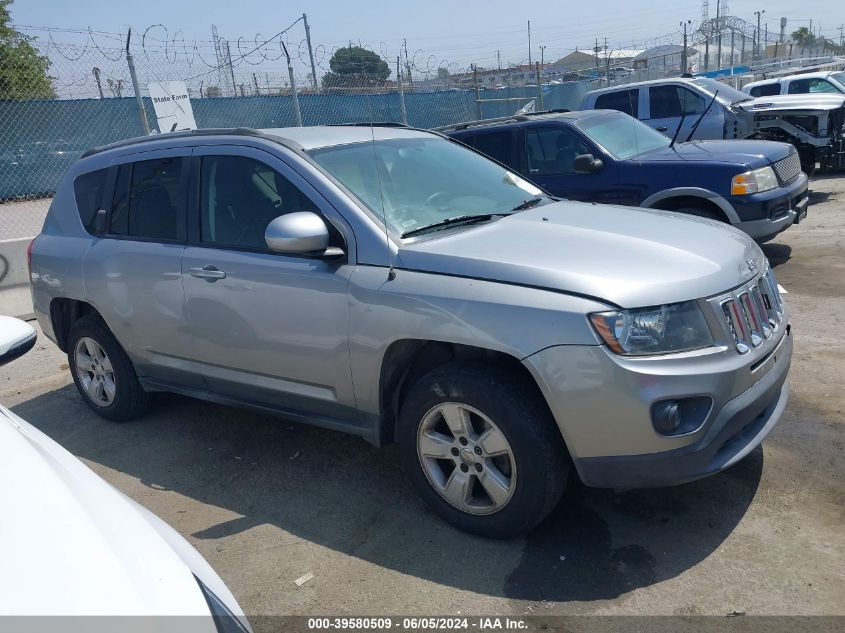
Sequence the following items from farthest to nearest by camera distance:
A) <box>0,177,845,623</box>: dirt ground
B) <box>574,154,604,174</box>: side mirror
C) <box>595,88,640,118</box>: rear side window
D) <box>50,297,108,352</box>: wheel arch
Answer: <box>595,88,640,118</box>: rear side window < <box>574,154,604,174</box>: side mirror < <box>50,297,108,352</box>: wheel arch < <box>0,177,845,623</box>: dirt ground

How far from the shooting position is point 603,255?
3229mm

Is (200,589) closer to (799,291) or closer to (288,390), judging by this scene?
(288,390)

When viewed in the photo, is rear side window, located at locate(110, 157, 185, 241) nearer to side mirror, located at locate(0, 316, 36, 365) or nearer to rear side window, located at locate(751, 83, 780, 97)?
side mirror, located at locate(0, 316, 36, 365)

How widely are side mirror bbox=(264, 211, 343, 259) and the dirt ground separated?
1.33m

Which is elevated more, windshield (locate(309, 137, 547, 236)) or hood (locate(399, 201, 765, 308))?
windshield (locate(309, 137, 547, 236))

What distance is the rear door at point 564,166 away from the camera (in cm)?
753

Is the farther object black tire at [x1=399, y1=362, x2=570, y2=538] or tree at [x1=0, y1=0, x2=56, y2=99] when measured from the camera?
tree at [x1=0, y1=0, x2=56, y2=99]

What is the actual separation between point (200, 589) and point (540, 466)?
1605 millimetres

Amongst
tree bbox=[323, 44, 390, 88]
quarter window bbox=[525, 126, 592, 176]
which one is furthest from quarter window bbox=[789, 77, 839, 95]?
quarter window bbox=[525, 126, 592, 176]

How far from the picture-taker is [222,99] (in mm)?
16688

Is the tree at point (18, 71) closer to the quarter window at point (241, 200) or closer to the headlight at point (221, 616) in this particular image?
the quarter window at point (241, 200)

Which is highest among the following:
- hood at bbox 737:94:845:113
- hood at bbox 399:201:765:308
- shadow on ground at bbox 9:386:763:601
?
hood at bbox 399:201:765:308

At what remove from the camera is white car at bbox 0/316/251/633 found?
5.28ft

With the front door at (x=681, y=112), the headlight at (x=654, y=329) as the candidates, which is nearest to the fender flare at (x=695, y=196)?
the headlight at (x=654, y=329)
